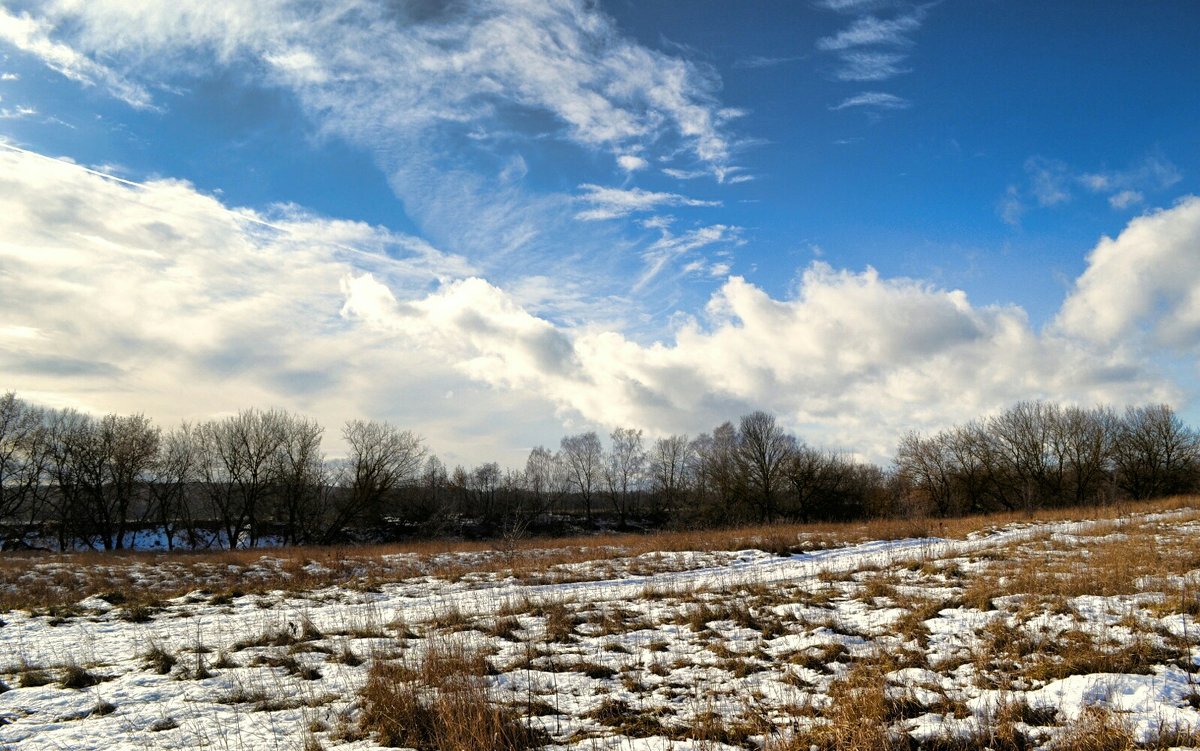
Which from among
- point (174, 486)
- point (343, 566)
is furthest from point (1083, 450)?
point (174, 486)

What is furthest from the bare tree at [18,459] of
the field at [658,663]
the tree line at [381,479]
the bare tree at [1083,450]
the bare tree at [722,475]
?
the bare tree at [1083,450]

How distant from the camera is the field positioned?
17.1 feet

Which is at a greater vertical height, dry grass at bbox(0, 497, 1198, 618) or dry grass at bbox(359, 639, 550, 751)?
dry grass at bbox(359, 639, 550, 751)

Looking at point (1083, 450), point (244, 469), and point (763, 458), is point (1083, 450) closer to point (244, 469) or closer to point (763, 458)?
point (763, 458)

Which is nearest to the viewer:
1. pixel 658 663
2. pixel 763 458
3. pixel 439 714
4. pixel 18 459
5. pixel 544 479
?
pixel 439 714

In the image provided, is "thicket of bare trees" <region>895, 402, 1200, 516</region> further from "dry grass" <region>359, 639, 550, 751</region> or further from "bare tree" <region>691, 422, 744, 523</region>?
"dry grass" <region>359, 639, 550, 751</region>

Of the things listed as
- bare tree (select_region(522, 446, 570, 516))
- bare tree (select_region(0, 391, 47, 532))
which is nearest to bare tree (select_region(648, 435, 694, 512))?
bare tree (select_region(522, 446, 570, 516))

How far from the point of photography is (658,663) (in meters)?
7.44

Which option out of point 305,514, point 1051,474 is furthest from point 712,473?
point 305,514

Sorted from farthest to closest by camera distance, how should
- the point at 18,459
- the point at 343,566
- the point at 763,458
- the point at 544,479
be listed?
the point at 544,479, the point at 763,458, the point at 18,459, the point at 343,566

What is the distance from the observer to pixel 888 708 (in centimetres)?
543

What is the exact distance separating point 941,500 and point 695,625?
5658 centimetres

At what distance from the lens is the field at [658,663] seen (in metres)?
5.23

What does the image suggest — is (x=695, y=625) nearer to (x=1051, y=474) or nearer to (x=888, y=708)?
(x=888, y=708)
